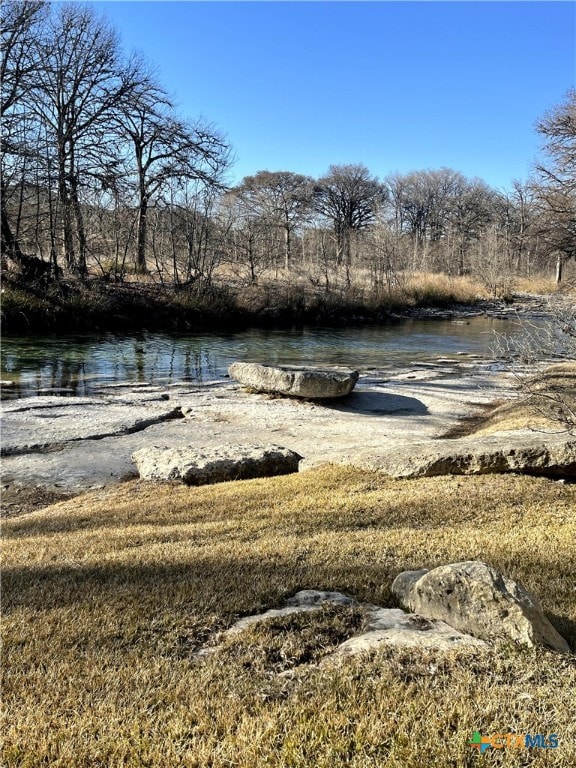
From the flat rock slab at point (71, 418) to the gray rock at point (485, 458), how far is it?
4850 mm

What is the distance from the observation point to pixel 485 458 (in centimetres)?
648

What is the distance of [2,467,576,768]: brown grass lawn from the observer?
2.10 metres

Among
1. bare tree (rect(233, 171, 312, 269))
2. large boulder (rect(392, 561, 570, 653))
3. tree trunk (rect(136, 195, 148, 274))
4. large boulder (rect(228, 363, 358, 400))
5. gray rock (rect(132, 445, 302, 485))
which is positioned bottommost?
gray rock (rect(132, 445, 302, 485))

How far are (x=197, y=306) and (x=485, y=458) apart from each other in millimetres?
23298

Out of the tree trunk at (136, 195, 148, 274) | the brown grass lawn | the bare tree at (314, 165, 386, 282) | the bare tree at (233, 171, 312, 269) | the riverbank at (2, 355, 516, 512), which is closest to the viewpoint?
the brown grass lawn

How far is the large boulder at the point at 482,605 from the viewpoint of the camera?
9.30 feet

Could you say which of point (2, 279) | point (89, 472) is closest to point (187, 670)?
point (89, 472)

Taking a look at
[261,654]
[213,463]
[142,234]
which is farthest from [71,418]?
[142,234]

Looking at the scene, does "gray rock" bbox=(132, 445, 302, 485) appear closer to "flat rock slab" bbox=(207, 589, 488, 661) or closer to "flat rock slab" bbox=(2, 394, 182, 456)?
"flat rock slab" bbox=(2, 394, 182, 456)

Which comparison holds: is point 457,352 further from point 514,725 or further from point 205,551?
point 514,725

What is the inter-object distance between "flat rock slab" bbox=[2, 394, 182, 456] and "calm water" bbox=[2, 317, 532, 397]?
64.0 inches

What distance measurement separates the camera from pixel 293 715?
7.38 feet

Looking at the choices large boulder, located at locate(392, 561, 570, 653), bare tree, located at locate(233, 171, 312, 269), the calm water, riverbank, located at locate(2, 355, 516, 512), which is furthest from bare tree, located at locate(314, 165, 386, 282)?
large boulder, located at locate(392, 561, 570, 653)

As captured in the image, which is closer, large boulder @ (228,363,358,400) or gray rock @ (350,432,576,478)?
gray rock @ (350,432,576,478)
